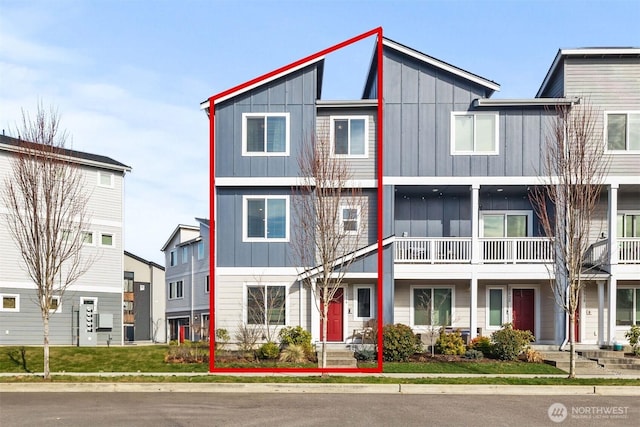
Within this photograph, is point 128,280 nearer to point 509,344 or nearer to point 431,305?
point 431,305

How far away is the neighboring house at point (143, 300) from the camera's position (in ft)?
186

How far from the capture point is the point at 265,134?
25.8 metres

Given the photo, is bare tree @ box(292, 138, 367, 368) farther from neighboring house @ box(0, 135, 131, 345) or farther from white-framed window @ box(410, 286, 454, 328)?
neighboring house @ box(0, 135, 131, 345)

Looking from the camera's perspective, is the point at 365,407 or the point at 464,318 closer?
the point at 365,407

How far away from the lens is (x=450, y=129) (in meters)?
25.9

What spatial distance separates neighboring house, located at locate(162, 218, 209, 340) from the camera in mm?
43656

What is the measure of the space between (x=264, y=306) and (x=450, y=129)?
9.70 metres

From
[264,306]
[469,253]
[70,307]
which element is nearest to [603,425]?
[469,253]

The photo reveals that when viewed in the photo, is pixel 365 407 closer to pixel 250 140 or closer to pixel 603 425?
pixel 603 425

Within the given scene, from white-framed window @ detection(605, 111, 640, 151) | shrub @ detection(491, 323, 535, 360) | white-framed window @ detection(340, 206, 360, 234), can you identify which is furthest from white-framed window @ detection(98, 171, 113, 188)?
white-framed window @ detection(605, 111, 640, 151)

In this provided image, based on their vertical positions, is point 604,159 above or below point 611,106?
below

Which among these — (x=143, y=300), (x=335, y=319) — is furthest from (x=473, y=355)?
(x=143, y=300)

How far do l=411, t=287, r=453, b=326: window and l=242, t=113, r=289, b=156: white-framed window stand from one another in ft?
25.5

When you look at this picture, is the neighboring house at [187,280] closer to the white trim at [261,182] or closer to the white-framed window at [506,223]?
the white trim at [261,182]
